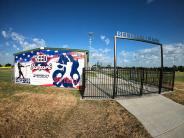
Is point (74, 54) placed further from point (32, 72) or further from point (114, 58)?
point (114, 58)

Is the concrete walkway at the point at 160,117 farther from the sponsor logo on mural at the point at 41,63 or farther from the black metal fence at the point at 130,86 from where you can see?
the sponsor logo on mural at the point at 41,63

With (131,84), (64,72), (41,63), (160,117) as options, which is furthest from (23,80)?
(160,117)

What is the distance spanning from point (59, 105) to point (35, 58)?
874cm

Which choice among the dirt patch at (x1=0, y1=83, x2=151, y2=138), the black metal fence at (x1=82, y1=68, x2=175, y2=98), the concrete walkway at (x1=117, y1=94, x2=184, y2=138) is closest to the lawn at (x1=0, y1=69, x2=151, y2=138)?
the dirt patch at (x1=0, y1=83, x2=151, y2=138)

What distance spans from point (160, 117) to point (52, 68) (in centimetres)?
1082

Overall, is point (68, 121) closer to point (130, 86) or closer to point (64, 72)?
point (64, 72)

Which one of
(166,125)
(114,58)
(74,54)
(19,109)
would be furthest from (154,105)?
(74,54)

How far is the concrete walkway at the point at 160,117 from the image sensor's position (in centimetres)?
471

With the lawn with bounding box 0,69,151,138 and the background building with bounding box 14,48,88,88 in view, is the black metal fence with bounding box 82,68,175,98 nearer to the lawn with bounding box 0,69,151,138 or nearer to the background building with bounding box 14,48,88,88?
the background building with bounding box 14,48,88,88

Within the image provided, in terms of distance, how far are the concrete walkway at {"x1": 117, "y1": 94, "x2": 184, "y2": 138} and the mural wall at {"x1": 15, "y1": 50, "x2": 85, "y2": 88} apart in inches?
275

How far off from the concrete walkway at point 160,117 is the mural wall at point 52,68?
6.99 metres

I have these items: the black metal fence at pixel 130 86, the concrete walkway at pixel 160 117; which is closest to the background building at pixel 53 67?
the black metal fence at pixel 130 86

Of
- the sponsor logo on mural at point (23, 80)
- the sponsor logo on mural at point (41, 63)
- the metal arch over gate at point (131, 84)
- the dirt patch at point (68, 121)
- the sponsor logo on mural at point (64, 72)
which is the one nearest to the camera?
the dirt patch at point (68, 121)

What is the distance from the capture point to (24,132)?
463cm
